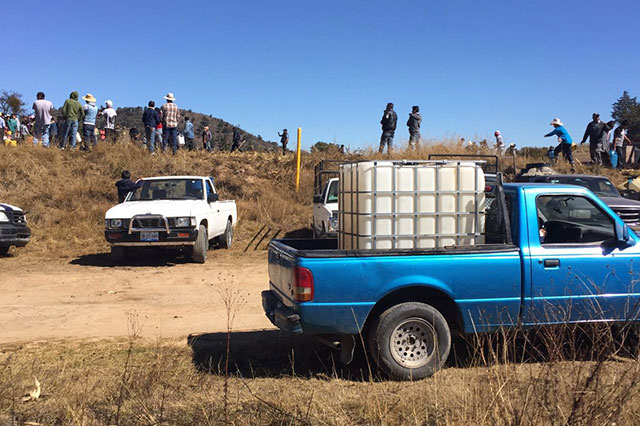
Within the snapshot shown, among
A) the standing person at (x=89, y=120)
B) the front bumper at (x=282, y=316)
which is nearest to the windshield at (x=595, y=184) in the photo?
the front bumper at (x=282, y=316)

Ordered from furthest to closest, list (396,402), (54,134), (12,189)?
(54,134), (12,189), (396,402)

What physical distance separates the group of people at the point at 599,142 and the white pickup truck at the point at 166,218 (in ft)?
42.8

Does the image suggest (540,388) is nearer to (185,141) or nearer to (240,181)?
(240,181)

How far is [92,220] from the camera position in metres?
15.3

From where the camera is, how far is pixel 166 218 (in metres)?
10.9

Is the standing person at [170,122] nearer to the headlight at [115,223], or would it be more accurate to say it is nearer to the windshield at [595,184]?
the headlight at [115,223]

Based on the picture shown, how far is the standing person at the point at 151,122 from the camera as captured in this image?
1873cm

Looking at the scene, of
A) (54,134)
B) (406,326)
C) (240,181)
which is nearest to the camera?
(406,326)

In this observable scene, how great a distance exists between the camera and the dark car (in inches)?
481

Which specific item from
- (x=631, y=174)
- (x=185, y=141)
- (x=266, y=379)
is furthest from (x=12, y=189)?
(x=631, y=174)

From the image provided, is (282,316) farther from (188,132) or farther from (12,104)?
(12,104)

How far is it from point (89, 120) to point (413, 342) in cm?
1706

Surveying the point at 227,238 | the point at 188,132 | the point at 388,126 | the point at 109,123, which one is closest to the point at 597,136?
the point at 388,126

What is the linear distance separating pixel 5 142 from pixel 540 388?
2068 centimetres
